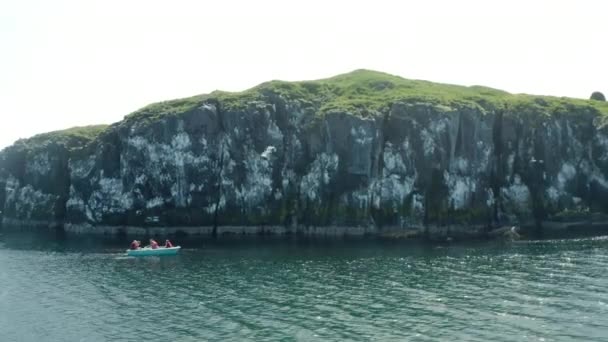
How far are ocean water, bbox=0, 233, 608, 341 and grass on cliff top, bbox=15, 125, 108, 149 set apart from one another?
73.7m

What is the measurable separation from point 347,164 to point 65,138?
9798cm

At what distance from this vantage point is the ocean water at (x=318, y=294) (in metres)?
49.0

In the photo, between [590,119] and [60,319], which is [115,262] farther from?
[590,119]

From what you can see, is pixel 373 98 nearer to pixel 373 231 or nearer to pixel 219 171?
pixel 373 231

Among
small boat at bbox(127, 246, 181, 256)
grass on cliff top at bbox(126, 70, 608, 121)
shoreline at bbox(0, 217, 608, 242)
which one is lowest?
small boat at bbox(127, 246, 181, 256)

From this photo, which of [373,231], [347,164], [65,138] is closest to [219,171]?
[347,164]

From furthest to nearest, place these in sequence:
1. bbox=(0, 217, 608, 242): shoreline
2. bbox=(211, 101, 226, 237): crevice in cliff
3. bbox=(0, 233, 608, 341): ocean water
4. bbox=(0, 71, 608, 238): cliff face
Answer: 1. bbox=(211, 101, 226, 237): crevice in cliff
2. bbox=(0, 71, 608, 238): cliff face
3. bbox=(0, 217, 608, 242): shoreline
4. bbox=(0, 233, 608, 341): ocean water

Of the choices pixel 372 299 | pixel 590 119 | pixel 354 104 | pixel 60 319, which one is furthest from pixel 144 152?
pixel 590 119

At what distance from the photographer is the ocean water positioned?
161 feet

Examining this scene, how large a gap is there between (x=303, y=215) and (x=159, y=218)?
3729 cm

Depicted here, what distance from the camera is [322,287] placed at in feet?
220

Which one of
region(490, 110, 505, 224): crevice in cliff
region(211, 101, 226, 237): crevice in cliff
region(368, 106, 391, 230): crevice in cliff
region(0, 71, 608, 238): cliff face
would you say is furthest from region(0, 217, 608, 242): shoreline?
region(490, 110, 505, 224): crevice in cliff

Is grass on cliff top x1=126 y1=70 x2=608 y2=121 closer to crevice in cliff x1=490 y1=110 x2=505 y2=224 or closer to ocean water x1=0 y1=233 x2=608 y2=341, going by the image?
crevice in cliff x1=490 y1=110 x2=505 y2=224

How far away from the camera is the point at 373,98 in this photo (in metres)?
147
